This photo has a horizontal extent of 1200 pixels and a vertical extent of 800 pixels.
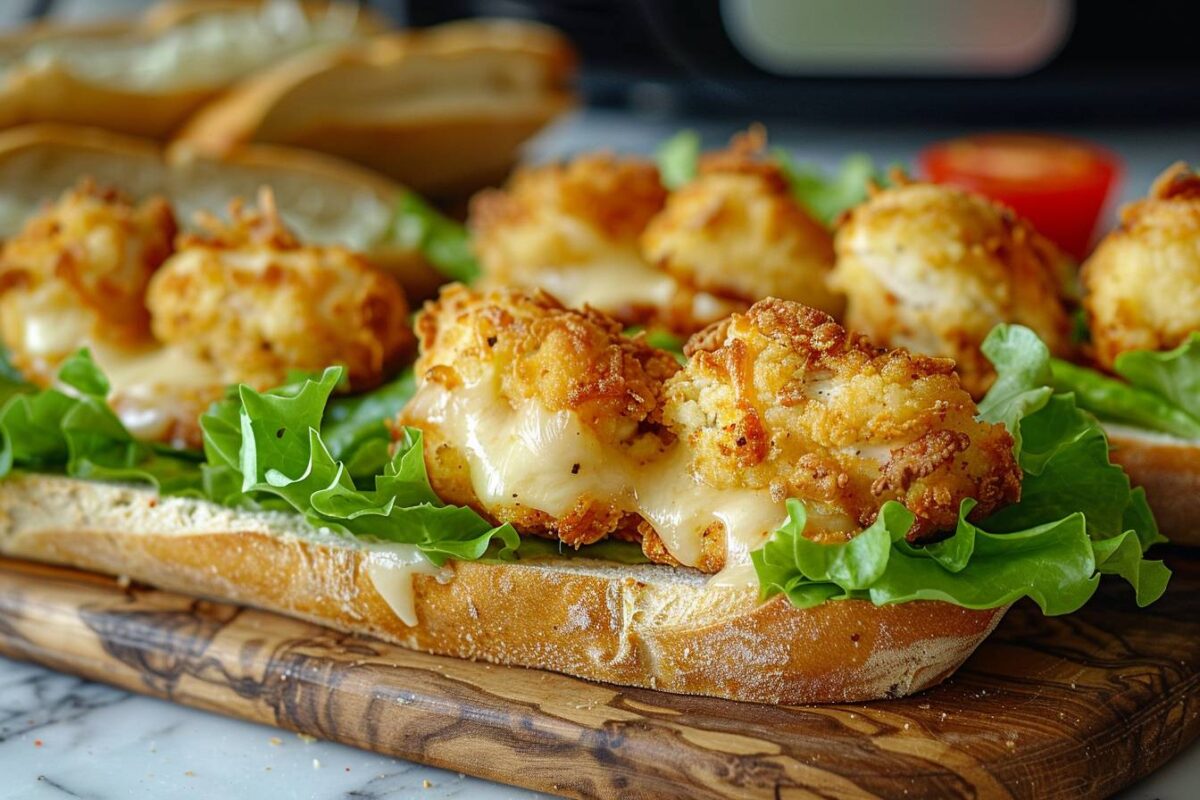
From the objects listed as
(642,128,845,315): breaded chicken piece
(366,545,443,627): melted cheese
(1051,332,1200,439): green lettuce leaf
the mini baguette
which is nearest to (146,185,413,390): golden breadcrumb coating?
the mini baguette

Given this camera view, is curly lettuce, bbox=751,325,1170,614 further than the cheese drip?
No

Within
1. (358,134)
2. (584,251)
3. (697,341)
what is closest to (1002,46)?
(358,134)

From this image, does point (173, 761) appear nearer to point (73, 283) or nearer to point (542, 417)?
point (542, 417)

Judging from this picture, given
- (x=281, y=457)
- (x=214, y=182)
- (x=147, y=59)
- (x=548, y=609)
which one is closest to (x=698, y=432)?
(x=548, y=609)

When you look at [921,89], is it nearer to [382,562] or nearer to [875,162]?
[875,162]

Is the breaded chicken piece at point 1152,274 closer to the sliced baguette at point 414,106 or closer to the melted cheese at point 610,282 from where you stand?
the melted cheese at point 610,282

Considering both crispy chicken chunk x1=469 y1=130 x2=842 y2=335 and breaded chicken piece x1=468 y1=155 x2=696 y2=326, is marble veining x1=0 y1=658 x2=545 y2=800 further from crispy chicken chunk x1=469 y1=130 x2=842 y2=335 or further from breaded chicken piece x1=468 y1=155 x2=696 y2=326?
breaded chicken piece x1=468 y1=155 x2=696 y2=326

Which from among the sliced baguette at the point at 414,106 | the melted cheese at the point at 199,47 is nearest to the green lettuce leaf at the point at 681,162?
the sliced baguette at the point at 414,106
